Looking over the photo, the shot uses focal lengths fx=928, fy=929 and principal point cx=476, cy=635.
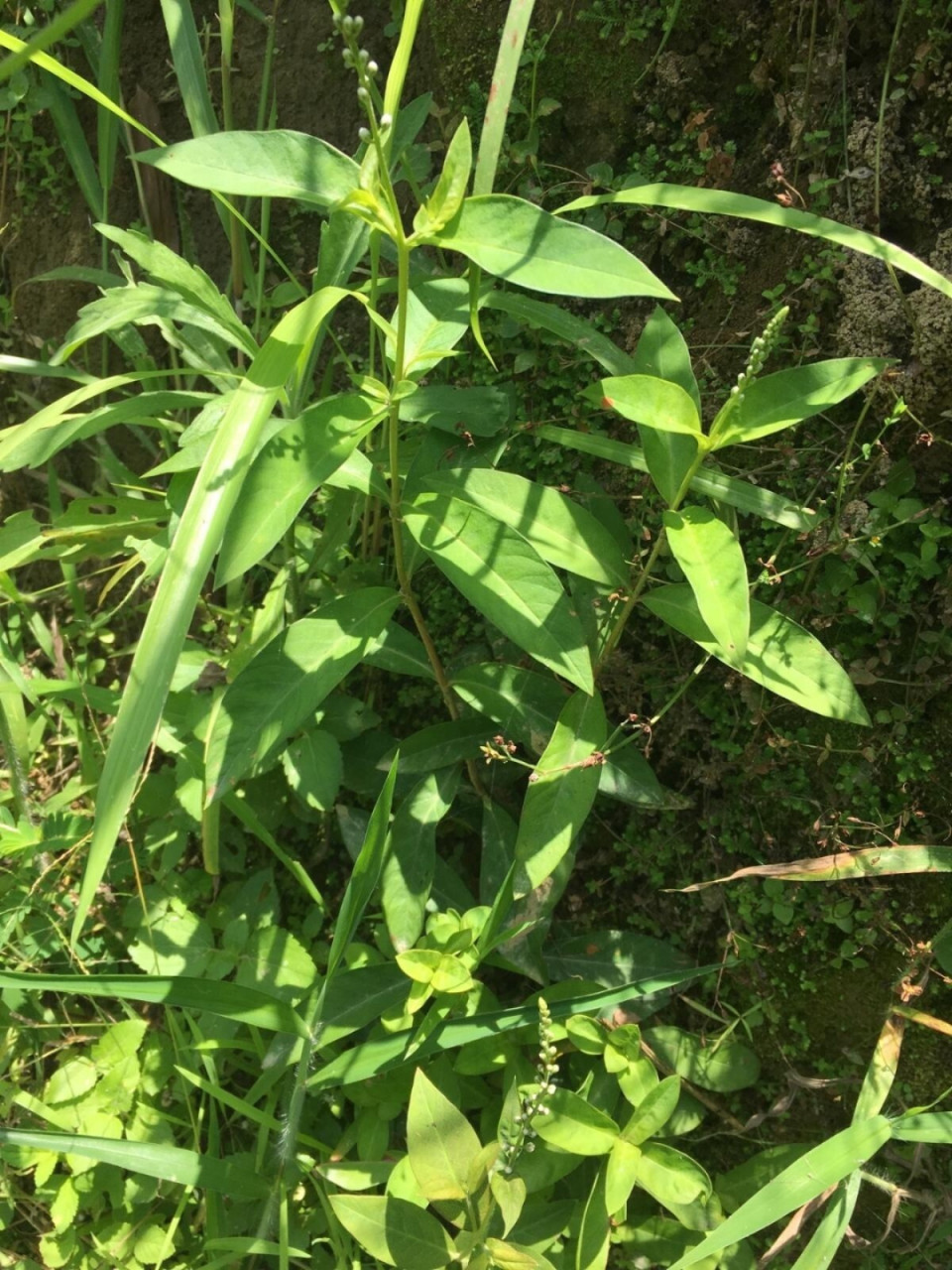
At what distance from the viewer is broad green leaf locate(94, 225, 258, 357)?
1430 mm

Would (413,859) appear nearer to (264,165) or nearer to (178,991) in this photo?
(178,991)

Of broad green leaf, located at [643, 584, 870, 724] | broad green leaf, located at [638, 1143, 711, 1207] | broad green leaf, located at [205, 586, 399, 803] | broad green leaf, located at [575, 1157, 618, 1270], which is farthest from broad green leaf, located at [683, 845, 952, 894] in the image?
broad green leaf, located at [205, 586, 399, 803]

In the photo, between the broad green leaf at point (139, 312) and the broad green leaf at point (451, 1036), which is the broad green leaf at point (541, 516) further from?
the broad green leaf at point (451, 1036)

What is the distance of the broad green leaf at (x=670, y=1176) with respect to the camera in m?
1.48

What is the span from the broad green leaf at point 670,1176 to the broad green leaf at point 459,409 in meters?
1.22

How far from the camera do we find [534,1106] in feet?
4.57

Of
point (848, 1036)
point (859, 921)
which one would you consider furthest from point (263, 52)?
point (848, 1036)

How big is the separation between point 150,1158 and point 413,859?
665 mm

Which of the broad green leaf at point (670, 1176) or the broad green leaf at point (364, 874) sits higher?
the broad green leaf at point (364, 874)

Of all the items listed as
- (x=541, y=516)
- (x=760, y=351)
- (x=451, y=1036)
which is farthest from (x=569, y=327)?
(x=451, y=1036)

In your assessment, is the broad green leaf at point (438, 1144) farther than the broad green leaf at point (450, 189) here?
Yes

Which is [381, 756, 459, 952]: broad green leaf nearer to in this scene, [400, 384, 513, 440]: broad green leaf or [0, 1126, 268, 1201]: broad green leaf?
[0, 1126, 268, 1201]: broad green leaf

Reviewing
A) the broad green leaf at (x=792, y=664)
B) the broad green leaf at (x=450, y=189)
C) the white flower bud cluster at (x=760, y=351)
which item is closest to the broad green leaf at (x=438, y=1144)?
the broad green leaf at (x=792, y=664)

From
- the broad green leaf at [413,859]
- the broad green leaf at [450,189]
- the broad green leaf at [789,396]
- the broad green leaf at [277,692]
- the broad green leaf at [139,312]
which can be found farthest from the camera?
the broad green leaf at [413,859]
